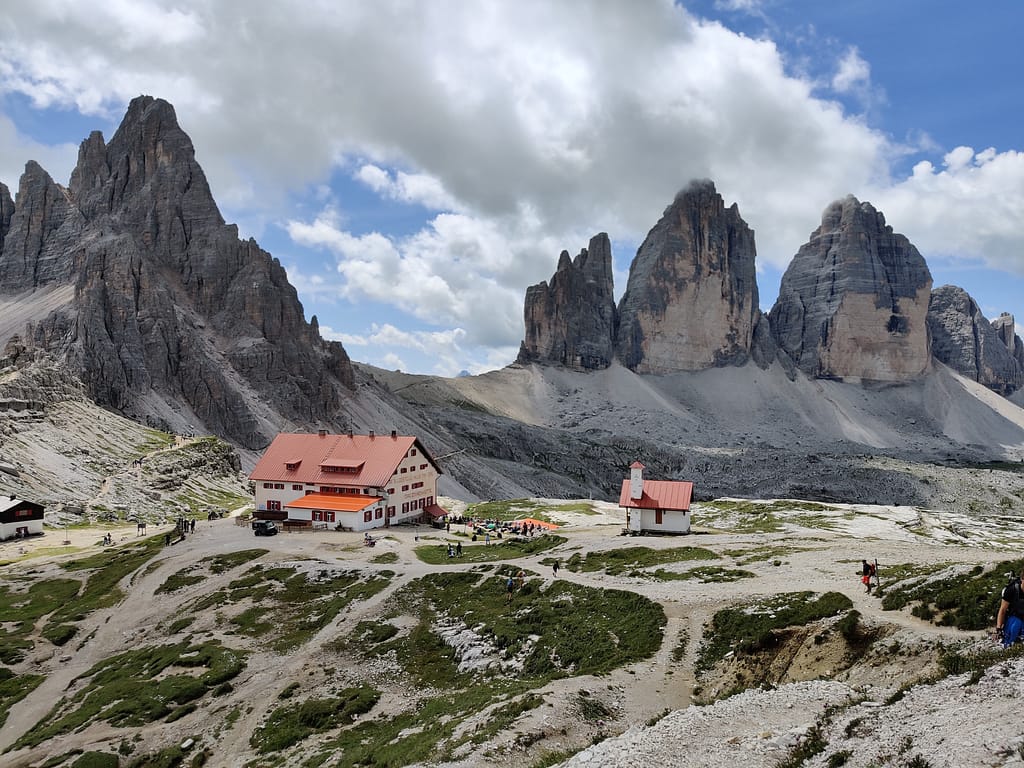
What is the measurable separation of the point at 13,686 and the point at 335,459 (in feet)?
130

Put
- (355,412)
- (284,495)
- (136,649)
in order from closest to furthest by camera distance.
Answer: (136,649) → (284,495) → (355,412)

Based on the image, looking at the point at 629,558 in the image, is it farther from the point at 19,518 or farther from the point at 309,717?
the point at 19,518

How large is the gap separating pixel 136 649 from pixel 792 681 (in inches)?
1609

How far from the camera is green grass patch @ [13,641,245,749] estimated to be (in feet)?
107

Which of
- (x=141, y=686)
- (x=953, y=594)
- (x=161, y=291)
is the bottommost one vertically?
(x=141, y=686)

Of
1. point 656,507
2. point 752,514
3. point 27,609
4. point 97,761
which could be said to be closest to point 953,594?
point 97,761

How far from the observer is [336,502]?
234ft

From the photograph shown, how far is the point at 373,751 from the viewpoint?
23656 millimetres

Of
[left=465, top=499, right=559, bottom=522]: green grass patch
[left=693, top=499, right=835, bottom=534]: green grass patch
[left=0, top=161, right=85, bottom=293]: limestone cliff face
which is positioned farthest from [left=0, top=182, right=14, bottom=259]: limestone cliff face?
[left=693, top=499, right=835, bottom=534]: green grass patch

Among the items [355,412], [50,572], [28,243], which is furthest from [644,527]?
[28,243]

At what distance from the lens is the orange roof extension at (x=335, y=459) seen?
7425 cm

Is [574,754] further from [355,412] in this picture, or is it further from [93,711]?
[355,412]

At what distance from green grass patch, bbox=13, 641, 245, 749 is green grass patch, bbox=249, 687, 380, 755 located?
265 inches

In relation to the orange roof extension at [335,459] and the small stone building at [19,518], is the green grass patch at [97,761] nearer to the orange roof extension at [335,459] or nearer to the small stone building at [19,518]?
the orange roof extension at [335,459]
